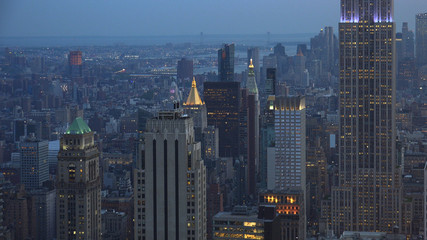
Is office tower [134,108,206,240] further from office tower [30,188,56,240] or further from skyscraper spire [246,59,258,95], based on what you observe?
skyscraper spire [246,59,258,95]

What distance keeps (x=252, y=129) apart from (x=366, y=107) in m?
5.23

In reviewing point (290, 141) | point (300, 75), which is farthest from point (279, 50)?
point (300, 75)

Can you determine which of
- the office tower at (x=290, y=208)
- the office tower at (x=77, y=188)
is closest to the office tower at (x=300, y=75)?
the office tower at (x=290, y=208)

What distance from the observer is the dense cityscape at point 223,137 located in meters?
16.6

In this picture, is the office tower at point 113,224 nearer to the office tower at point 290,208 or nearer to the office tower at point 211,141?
the office tower at point 290,208

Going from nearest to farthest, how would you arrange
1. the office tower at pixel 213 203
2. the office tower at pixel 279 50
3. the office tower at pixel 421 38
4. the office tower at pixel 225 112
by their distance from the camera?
the office tower at pixel 213 203 < the office tower at pixel 279 50 < the office tower at pixel 421 38 < the office tower at pixel 225 112

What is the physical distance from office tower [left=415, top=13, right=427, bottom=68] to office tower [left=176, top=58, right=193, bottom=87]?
7.38m

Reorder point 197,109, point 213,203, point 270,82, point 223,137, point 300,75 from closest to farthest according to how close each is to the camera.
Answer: point 213,203
point 197,109
point 300,75
point 223,137
point 270,82

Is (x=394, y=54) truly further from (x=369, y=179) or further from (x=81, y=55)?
(x=81, y=55)

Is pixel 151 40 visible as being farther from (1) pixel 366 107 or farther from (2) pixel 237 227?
(1) pixel 366 107

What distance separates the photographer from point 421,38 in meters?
31.1

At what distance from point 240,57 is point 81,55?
824 centimetres

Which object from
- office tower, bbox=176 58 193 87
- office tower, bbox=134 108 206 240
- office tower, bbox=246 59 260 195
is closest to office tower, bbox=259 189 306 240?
office tower, bbox=246 59 260 195

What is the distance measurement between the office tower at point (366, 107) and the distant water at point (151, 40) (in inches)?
261
